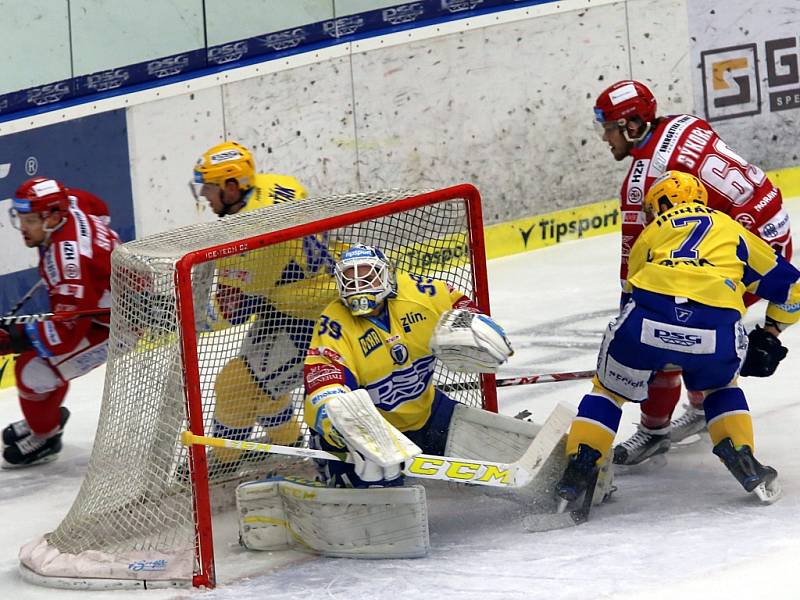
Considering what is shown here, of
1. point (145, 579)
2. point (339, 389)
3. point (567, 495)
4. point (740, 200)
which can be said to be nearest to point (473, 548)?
point (567, 495)

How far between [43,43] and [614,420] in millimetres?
3577

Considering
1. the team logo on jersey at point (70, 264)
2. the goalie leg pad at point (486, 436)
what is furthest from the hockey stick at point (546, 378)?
the team logo on jersey at point (70, 264)

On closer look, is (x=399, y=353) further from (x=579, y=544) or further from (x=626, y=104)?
(x=626, y=104)

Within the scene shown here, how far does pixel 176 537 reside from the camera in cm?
405

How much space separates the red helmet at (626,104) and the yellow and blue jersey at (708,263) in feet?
1.81

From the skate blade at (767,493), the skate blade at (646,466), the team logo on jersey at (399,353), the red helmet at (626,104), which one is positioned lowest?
the skate blade at (646,466)

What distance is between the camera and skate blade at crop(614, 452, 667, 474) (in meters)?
4.75

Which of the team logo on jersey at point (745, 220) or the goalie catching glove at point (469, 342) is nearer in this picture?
the goalie catching glove at point (469, 342)

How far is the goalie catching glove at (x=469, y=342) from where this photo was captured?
4090 millimetres

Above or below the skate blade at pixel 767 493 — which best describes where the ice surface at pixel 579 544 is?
below

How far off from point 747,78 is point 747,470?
467 centimetres

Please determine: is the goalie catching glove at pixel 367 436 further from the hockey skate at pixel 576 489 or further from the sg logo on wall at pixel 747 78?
the sg logo on wall at pixel 747 78

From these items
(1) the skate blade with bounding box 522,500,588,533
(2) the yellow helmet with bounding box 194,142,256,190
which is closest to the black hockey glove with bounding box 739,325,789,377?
(1) the skate blade with bounding box 522,500,588,533

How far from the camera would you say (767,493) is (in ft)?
13.8
